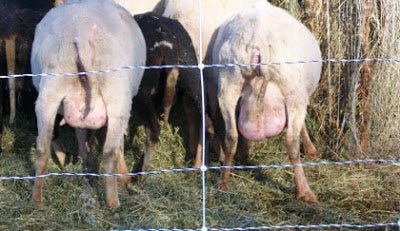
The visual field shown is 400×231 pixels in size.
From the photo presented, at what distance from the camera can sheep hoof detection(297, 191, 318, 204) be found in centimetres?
570

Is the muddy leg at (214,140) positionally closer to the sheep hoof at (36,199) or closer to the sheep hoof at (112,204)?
the sheep hoof at (112,204)

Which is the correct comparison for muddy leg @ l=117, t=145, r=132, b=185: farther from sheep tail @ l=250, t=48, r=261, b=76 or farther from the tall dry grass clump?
the tall dry grass clump

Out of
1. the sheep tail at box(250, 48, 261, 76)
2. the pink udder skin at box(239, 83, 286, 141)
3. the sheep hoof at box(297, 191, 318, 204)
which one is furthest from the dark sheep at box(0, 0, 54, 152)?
the sheep hoof at box(297, 191, 318, 204)

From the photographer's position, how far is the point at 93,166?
652cm

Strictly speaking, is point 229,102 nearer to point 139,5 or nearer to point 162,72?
point 162,72

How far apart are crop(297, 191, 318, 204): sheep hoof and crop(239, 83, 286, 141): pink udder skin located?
1.83 ft

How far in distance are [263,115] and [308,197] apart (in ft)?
2.51

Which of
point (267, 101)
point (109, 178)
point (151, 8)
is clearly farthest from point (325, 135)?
point (109, 178)

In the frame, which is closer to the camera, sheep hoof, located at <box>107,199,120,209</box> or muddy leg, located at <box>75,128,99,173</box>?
sheep hoof, located at <box>107,199,120,209</box>

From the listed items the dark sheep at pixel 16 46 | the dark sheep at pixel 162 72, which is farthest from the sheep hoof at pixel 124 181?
the dark sheep at pixel 16 46

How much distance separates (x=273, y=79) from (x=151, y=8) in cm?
232

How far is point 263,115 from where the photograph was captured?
5.85 metres

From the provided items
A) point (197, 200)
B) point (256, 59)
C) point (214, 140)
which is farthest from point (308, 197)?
point (214, 140)

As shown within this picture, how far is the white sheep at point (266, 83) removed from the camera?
5.63 m
